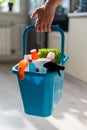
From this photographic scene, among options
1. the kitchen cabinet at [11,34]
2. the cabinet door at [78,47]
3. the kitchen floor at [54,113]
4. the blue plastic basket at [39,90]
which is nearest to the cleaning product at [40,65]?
the blue plastic basket at [39,90]

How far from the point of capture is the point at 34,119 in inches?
61.4

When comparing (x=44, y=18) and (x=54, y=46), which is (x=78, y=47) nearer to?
(x=54, y=46)

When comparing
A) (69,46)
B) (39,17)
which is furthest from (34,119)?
(69,46)

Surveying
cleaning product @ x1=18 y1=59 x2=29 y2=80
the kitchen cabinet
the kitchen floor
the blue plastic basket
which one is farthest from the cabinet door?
cleaning product @ x1=18 y1=59 x2=29 y2=80

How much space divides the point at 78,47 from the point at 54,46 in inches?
19.3

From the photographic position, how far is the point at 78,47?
2.62 m

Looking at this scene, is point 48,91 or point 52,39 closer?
point 48,91

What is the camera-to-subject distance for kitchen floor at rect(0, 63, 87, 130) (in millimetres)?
1464

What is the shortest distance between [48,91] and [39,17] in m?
0.29

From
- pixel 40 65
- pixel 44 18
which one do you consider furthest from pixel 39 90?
pixel 44 18

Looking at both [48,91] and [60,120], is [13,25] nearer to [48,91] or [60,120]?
[60,120]

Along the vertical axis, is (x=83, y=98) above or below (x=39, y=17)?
below

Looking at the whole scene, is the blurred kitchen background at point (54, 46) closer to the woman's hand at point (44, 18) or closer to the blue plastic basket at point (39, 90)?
the blue plastic basket at point (39, 90)

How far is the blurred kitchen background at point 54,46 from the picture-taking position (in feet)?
5.17
